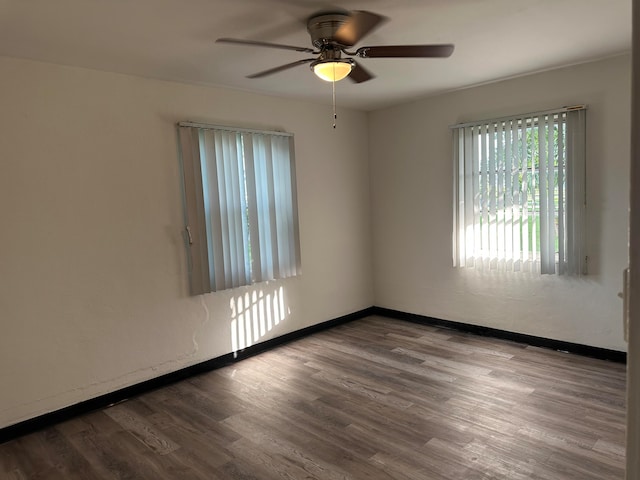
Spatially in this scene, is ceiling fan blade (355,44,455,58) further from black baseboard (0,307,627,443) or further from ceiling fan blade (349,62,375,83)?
black baseboard (0,307,627,443)

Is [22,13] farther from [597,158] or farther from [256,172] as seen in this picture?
[597,158]

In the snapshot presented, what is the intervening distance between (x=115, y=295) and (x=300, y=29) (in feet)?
7.43

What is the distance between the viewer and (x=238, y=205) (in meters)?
3.81

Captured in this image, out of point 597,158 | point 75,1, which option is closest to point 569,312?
point 597,158

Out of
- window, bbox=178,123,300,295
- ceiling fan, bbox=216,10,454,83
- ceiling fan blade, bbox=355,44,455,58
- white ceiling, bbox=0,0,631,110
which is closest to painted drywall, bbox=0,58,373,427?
window, bbox=178,123,300,295

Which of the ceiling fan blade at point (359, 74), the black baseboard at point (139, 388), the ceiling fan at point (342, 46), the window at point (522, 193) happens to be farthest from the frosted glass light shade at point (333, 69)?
the black baseboard at point (139, 388)

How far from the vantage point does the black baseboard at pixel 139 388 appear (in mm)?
2883

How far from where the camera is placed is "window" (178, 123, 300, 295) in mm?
3588

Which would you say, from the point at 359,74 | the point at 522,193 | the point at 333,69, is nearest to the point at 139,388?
the point at 333,69

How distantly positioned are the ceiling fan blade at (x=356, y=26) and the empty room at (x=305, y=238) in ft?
0.06

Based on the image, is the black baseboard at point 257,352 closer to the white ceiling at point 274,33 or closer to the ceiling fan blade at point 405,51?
the white ceiling at point 274,33

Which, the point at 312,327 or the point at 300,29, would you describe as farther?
the point at 312,327

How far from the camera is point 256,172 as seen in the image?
156 inches

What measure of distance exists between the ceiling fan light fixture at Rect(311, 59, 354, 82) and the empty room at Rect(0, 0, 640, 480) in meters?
0.02
